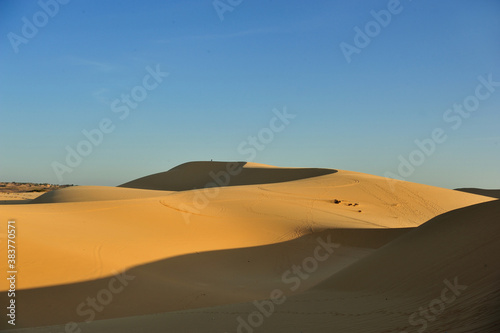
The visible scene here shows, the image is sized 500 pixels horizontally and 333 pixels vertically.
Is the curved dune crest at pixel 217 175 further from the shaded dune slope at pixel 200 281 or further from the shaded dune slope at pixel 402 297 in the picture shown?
the shaded dune slope at pixel 402 297

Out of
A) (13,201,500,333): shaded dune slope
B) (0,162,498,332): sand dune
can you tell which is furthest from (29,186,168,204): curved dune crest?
(13,201,500,333): shaded dune slope

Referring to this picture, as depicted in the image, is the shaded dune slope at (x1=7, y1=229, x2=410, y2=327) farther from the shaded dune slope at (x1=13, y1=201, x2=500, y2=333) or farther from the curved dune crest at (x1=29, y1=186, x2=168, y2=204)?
the curved dune crest at (x1=29, y1=186, x2=168, y2=204)

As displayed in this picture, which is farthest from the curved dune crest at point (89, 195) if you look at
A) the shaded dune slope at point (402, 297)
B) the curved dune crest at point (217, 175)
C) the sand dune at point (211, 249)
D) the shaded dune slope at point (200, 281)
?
the shaded dune slope at point (402, 297)

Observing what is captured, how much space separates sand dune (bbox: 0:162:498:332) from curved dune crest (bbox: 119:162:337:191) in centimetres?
1328

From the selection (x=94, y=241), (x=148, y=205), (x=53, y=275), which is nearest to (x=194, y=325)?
(x=53, y=275)

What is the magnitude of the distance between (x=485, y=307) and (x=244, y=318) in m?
4.08

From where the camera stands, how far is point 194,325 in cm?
771

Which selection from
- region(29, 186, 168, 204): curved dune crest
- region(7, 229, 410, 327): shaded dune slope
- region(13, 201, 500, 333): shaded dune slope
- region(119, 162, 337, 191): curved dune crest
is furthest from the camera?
region(119, 162, 337, 191): curved dune crest

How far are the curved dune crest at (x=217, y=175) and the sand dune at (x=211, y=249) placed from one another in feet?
43.6

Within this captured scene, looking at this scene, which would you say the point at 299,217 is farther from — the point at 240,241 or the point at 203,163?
the point at 203,163

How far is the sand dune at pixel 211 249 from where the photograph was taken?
919 cm

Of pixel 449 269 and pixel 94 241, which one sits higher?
pixel 94 241

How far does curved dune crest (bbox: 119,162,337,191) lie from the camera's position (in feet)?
139

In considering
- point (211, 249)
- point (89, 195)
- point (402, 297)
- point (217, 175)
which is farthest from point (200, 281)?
point (217, 175)
